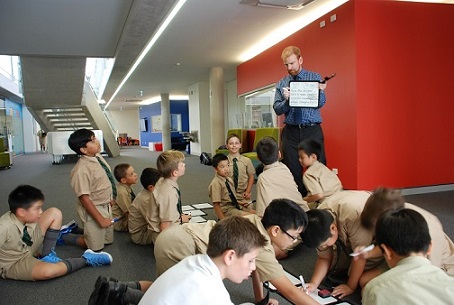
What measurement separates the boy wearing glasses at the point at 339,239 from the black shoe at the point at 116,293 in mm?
935

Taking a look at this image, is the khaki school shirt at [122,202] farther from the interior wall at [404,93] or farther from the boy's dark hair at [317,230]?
the interior wall at [404,93]

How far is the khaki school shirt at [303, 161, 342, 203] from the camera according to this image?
106 inches

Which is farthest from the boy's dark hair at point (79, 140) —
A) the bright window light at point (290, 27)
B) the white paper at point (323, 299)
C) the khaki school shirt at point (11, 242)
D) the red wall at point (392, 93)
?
the bright window light at point (290, 27)

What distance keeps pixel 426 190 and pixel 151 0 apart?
4.46m

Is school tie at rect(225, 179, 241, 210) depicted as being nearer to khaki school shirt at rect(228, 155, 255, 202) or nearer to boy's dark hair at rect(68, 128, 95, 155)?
khaki school shirt at rect(228, 155, 255, 202)

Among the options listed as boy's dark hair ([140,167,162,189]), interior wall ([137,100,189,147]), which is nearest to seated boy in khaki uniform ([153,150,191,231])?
boy's dark hair ([140,167,162,189])

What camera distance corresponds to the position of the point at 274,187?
2543mm

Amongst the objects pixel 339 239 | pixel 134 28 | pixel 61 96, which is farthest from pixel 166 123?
pixel 339 239

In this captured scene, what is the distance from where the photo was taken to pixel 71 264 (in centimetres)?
238

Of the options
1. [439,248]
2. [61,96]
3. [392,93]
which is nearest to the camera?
[439,248]

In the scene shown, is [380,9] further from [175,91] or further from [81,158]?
[175,91]

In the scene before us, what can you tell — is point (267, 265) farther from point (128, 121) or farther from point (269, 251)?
point (128, 121)

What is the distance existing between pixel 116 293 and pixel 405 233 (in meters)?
1.27

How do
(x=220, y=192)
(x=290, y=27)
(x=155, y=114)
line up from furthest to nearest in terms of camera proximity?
(x=155, y=114), (x=290, y=27), (x=220, y=192)
